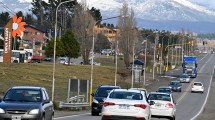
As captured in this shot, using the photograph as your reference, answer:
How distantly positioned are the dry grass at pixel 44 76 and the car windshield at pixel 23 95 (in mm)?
29294

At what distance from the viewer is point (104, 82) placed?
294 feet

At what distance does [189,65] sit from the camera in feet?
375

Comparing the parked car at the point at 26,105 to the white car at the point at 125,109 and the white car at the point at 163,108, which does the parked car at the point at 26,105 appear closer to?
the white car at the point at 125,109

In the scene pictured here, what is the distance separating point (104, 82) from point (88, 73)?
4.06 metres

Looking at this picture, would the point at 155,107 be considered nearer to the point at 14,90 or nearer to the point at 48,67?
the point at 14,90

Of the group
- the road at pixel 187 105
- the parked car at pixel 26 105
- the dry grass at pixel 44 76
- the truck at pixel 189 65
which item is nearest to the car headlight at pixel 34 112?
the parked car at pixel 26 105

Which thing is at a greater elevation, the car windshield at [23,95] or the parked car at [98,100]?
the car windshield at [23,95]

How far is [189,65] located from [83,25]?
20.5m

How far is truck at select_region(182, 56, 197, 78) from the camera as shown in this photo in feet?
369

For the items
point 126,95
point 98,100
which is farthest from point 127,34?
point 126,95

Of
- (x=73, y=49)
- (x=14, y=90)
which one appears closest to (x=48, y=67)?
(x=73, y=49)

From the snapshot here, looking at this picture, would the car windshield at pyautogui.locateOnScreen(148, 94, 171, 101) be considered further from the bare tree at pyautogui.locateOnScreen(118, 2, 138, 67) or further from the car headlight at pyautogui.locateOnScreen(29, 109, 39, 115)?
the bare tree at pyautogui.locateOnScreen(118, 2, 138, 67)

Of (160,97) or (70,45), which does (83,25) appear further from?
(160,97)

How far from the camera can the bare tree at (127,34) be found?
119438 millimetres
